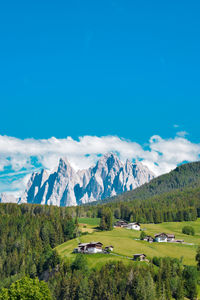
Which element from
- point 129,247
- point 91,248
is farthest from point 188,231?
point 91,248

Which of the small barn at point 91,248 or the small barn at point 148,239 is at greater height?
the small barn at point 148,239

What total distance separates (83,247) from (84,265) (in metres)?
21.0

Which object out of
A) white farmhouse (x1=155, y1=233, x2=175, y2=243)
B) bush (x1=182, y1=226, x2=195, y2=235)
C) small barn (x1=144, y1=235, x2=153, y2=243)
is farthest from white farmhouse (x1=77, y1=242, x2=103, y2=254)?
bush (x1=182, y1=226, x2=195, y2=235)

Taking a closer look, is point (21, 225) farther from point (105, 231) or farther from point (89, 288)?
point (89, 288)

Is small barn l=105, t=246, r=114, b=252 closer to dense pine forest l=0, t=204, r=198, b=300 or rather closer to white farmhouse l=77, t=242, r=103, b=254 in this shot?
white farmhouse l=77, t=242, r=103, b=254

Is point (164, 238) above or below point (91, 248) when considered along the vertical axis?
above

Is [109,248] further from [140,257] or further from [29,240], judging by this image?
[29,240]

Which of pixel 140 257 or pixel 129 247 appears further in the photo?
pixel 129 247

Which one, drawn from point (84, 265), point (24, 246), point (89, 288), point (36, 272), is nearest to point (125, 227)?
point (24, 246)

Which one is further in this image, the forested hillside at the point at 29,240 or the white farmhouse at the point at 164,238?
the white farmhouse at the point at 164,238

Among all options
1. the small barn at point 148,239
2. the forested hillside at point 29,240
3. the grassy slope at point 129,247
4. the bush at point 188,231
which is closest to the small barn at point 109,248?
the grassy slope at point 129,247

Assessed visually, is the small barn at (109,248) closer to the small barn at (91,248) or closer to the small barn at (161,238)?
the small barn at (91,248)

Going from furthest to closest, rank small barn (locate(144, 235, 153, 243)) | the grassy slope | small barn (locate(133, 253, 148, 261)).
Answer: small barn (locate(144, 235, 153, 243)) → the grassy slope → small barn (locate(133, 253, 148, 261))

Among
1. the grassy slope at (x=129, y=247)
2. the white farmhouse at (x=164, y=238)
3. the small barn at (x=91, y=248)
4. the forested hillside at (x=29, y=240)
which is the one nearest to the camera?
the grassy slope at (x=129, y=247)
